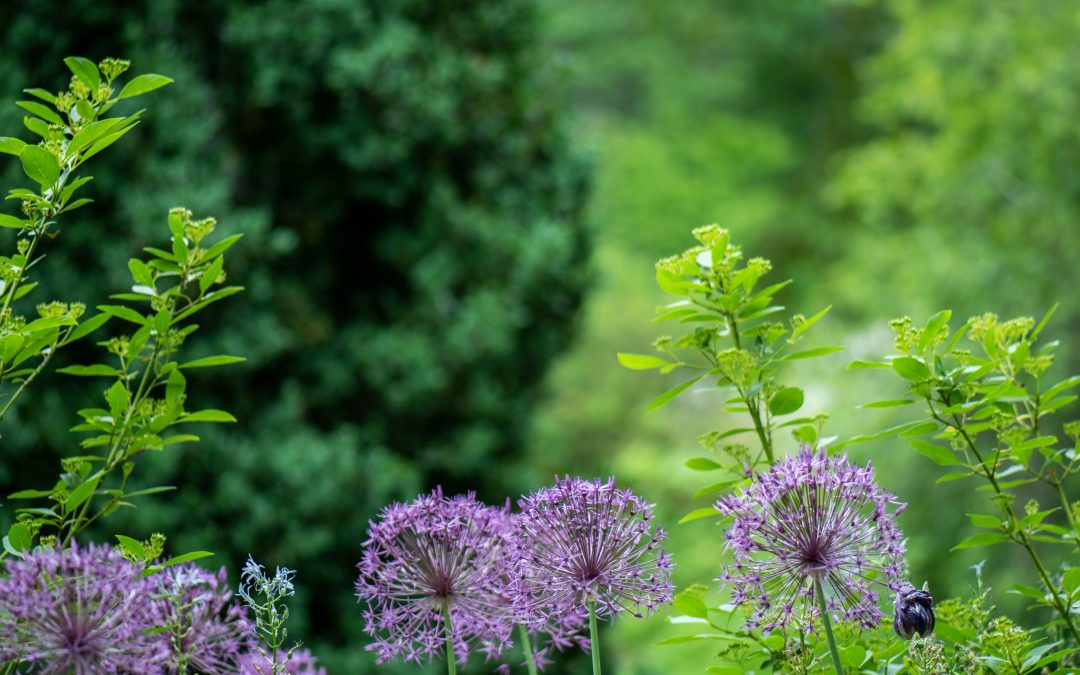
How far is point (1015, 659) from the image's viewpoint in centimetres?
130

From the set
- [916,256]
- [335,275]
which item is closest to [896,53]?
[916,256]

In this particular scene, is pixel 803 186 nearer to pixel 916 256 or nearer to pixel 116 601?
pixel 916 256

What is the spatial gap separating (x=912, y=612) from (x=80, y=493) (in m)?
0.98

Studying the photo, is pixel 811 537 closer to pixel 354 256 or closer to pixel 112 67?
pixel 112 67

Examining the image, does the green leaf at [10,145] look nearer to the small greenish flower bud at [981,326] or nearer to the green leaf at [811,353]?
the green leaf at [811,353]

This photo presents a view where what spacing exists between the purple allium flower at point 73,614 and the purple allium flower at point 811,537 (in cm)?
61

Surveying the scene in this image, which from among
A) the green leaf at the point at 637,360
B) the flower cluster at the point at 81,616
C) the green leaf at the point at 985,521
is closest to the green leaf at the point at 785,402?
the green leaf at the point at 637,360

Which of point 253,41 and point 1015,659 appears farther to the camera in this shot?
point 253,41

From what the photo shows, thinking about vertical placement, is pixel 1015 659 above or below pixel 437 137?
below

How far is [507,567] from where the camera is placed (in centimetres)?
131

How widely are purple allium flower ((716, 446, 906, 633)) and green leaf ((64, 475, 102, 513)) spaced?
2.41ft

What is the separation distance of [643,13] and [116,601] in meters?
19.6

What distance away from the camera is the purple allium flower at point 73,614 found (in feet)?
3.29

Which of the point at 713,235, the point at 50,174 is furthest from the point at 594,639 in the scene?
the point at 50,174
